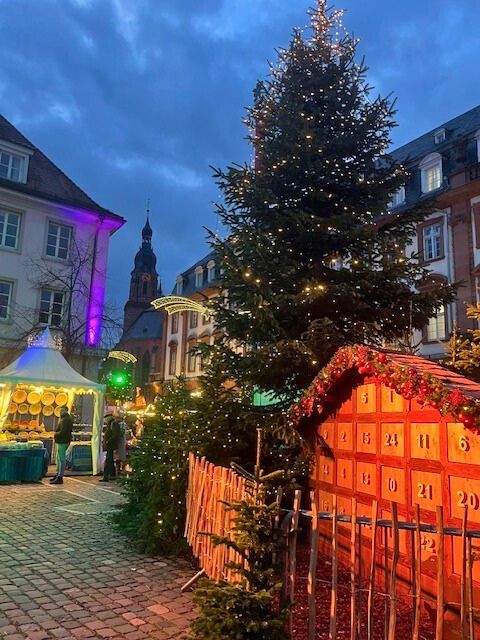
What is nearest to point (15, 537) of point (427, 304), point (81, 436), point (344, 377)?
point (344, 377)

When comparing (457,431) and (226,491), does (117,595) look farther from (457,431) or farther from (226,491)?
(457,431)

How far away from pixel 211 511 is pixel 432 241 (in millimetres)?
22295

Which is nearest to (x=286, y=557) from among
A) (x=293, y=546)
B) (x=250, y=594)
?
(x=293, y=546)

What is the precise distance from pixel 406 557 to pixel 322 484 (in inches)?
76.6

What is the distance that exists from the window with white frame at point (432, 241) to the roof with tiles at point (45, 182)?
16721 mm

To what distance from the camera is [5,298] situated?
25672mm

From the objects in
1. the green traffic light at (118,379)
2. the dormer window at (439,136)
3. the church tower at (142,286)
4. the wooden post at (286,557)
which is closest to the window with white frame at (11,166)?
the green traffic light at (118,379)

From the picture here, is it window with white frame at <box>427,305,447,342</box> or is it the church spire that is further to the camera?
the church spire

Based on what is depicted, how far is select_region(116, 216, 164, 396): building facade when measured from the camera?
6621 cm

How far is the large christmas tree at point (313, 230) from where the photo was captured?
861 centimetres

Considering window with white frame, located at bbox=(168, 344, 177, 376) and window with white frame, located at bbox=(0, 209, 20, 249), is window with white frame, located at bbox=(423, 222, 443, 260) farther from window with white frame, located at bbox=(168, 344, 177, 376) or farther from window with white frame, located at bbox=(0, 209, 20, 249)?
window with white frame, located at bbox=(168, 344, 177, 376)

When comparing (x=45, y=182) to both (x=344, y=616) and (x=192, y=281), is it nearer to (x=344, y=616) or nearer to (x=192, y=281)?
(x=192, y=281)

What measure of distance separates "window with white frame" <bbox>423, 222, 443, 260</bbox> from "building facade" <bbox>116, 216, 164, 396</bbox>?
32716 millimetres

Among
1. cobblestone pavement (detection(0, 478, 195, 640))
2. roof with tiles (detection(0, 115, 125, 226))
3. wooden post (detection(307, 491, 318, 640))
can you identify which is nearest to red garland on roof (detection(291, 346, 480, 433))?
wooden post (detection(307, 491, 318, 640))
